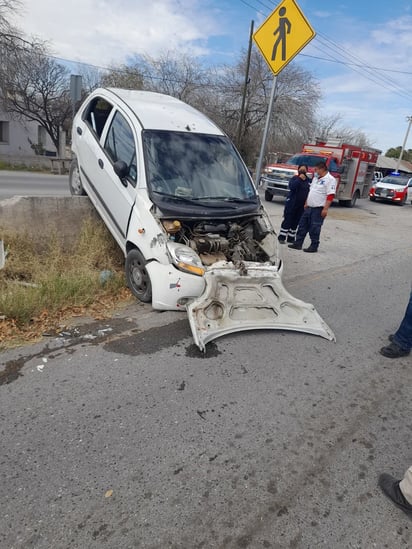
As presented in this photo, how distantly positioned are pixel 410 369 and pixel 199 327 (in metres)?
2.11

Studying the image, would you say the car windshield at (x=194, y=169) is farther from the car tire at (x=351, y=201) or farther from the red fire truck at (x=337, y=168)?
the car tire at (x=351, y=201)

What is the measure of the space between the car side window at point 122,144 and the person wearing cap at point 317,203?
3954 millimetres

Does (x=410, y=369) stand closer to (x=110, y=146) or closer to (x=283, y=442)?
(x=283, y=442)

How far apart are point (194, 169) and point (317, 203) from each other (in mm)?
3524

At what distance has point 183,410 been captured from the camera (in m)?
2.78

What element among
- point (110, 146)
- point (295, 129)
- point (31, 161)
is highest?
point (295, 129)

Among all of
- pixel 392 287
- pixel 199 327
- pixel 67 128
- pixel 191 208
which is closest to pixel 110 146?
pixel 191 208

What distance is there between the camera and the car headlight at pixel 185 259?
3.96 meters

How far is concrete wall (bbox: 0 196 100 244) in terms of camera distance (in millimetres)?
5275

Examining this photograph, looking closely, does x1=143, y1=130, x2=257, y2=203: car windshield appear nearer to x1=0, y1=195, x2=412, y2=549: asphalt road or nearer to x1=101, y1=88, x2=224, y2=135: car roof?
x1=101, y1=88, x2=224, y2=135: car roof

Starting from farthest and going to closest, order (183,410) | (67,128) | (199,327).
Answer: (67,128) < (199,327) < (183,410)

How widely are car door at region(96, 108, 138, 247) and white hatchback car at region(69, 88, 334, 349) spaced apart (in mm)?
14

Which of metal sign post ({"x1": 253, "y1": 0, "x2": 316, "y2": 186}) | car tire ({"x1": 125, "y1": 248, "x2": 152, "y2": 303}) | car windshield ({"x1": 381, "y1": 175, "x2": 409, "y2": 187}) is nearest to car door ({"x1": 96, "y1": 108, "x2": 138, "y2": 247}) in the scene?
car tire ({"x1": 125, "y1": 248, "x2": 152, "y2": 303})

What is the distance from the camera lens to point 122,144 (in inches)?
198
